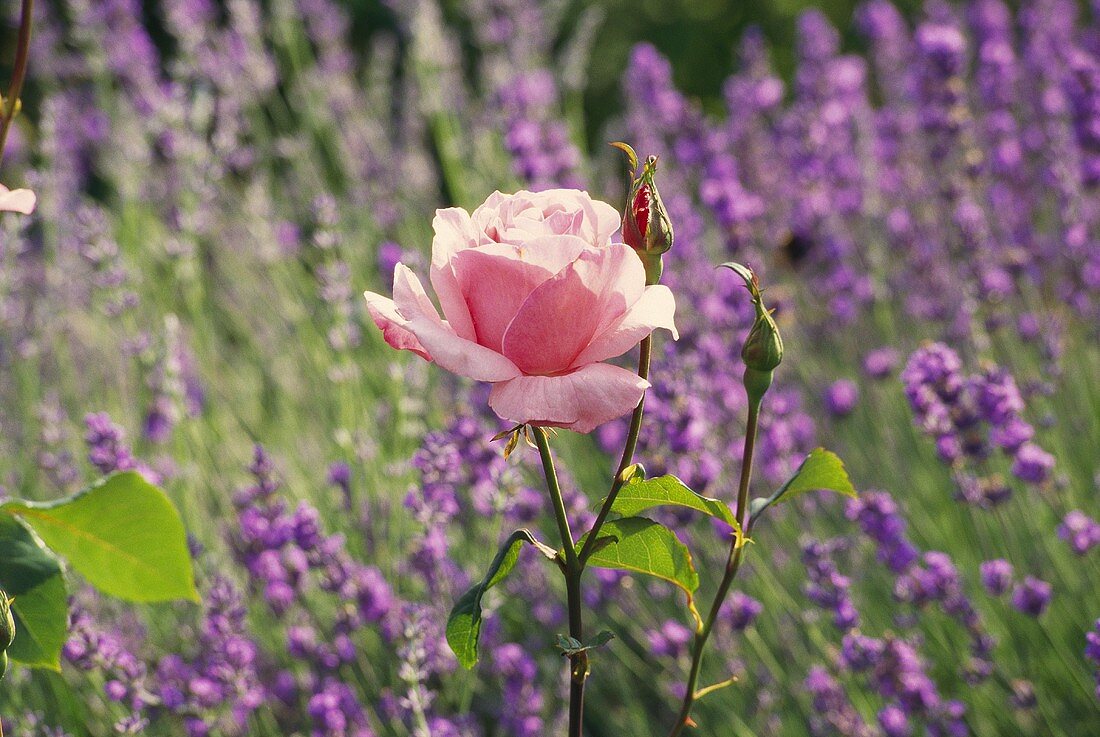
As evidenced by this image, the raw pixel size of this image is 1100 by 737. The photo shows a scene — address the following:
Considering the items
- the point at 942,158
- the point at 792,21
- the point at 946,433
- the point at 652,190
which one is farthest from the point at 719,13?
the point at 652,190

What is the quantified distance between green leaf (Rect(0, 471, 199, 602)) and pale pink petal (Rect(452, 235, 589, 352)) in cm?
23

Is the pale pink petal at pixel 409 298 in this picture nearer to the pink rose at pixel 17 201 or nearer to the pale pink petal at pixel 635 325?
the pale pink petal at pixel 635 325

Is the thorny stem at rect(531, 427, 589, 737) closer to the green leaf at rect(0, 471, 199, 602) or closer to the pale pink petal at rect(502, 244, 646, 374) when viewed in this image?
the pale pink petal at rect(502, 244, 646, 374)

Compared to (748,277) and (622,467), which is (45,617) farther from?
(748,277)

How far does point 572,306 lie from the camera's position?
729mm

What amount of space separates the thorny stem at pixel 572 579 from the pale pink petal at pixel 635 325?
0.21ft

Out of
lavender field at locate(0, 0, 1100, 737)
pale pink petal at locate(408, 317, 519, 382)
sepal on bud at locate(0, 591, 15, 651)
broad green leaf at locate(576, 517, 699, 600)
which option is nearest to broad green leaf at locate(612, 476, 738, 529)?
broad green leaf at locate(576, 517, 699, 600)

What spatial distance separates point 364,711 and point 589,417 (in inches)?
45.2

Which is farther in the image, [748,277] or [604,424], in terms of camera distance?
[604,424]

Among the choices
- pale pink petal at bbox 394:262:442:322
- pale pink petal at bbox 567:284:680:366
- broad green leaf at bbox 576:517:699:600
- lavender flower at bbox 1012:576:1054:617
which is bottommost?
lavender flower at bbox 1012:576:1054:617

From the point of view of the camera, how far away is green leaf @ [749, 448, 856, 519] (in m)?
0.79

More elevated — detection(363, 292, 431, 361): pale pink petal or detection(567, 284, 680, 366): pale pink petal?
detection(567, 284, 680, 366): pale pink petal

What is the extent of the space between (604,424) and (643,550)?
46.1 inches

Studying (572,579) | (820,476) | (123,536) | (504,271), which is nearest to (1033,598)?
(820,476)
